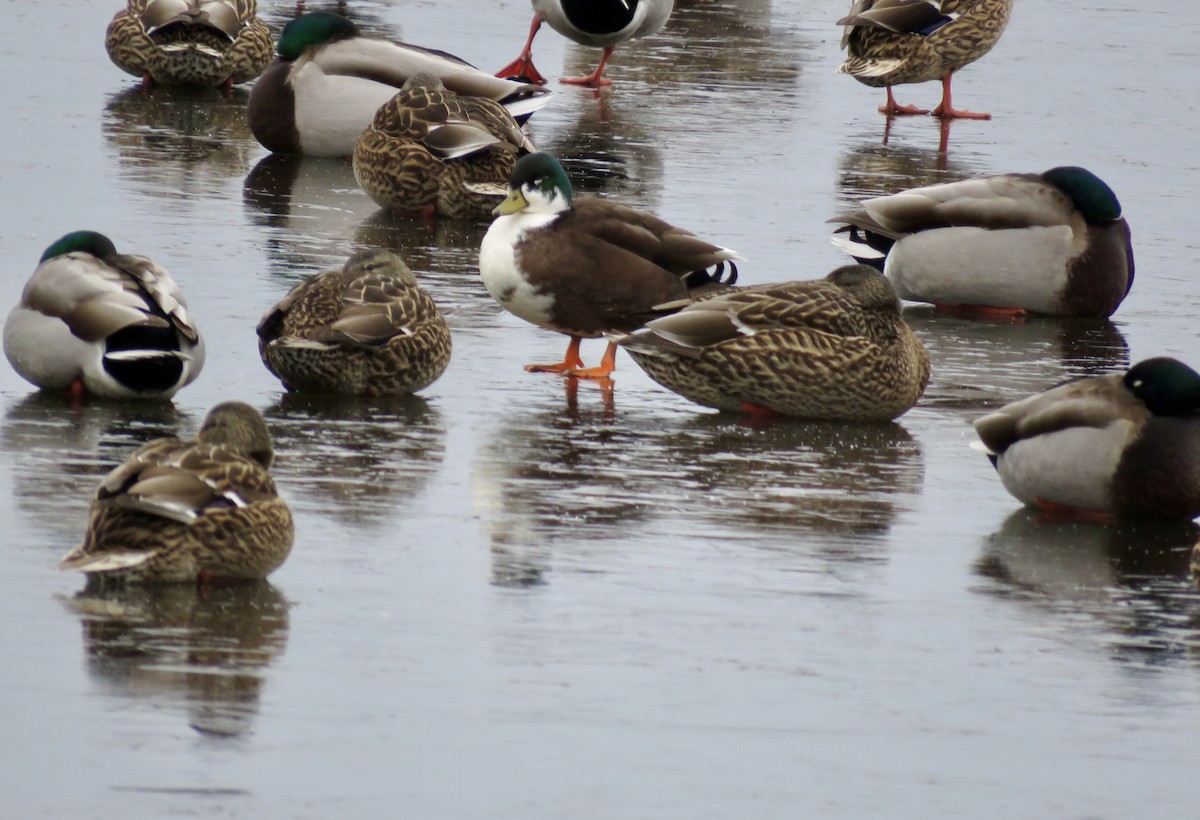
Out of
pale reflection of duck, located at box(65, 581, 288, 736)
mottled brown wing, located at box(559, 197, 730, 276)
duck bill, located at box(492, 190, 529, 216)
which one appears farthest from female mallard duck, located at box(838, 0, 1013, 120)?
pale reflection of duck, located at box(65, 581, 288, 736)

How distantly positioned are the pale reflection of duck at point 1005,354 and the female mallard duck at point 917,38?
4.44 metres

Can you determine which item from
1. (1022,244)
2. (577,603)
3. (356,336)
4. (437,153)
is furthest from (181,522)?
(437,153)

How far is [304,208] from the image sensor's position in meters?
10.6

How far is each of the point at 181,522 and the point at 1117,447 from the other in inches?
116

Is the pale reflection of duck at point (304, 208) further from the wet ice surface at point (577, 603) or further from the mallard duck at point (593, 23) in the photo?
the mallard duck at point (593, 23)

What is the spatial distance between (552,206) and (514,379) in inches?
28.9

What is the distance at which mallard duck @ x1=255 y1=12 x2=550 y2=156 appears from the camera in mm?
11711

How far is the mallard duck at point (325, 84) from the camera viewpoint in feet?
38.4

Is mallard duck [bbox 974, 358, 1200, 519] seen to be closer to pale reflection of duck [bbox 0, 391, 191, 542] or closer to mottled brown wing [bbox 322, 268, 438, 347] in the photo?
mottled brown wing [bbox 322, 268, 438, 347]

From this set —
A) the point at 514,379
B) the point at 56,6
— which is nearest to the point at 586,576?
the point at 514,379

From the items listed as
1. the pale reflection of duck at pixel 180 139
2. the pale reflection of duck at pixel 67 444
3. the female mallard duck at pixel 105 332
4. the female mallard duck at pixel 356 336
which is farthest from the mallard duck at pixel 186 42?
the pale reflection of duck at pixel 67 444

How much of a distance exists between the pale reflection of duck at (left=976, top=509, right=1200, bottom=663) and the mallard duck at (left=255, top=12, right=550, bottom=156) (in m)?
5.87

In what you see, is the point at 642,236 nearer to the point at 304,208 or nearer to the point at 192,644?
the point at 304,208

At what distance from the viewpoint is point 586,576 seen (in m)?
5.72
